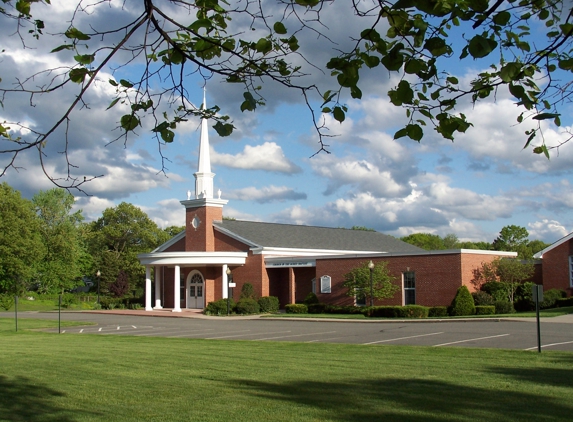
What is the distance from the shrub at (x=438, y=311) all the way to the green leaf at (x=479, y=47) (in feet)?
A: 108

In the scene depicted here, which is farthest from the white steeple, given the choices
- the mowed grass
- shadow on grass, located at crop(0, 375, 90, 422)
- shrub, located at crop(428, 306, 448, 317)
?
shadow on grass, located at crop(0, 375, 90, 422)

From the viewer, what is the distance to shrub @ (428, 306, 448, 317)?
119 ft

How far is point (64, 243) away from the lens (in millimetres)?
71062

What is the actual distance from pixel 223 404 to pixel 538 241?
4243 inches

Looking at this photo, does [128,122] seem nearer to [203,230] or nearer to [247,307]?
[247,307]

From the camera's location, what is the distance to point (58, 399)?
33.1 ft

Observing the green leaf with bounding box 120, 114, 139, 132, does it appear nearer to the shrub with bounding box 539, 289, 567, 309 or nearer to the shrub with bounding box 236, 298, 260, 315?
the shrub with bounding box 539, 289, 567, 309

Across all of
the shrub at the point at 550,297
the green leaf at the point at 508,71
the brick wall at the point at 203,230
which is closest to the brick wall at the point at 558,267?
the shrub at the point at 550,297

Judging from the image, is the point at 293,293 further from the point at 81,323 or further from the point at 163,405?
the point at 163,405

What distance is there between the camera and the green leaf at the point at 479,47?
4.64 m

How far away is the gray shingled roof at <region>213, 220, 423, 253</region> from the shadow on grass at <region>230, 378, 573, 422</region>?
38.5 metres

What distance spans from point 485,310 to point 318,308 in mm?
11187

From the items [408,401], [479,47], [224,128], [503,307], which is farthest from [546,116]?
[503,307]

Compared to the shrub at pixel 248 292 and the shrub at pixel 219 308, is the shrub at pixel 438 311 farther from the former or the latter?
the shrub at pixel 248 292
